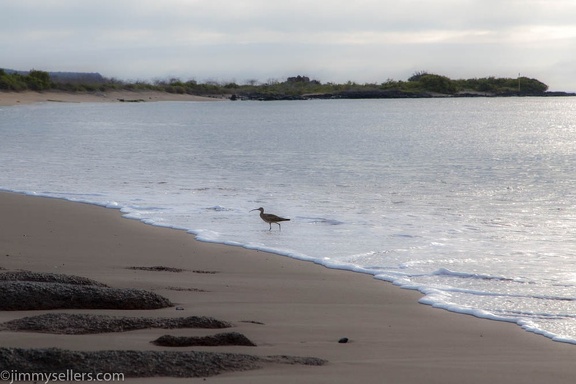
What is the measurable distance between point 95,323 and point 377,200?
35.5ft

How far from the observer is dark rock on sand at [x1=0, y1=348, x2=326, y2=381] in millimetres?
4527

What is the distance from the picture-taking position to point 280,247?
1045 cm

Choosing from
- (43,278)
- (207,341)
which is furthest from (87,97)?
(207,341)

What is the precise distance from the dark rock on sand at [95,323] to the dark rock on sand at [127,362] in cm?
79

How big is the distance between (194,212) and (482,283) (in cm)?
621

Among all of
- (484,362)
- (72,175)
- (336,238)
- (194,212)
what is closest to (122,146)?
(72,175)

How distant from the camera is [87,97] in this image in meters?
101

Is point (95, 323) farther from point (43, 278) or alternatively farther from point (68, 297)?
point (43, 278)

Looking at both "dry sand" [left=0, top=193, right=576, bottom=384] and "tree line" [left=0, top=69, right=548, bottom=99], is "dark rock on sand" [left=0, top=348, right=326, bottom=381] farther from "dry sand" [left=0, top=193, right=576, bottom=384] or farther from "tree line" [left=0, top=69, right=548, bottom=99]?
"tree line" [left=0, top=69, right=548, bottom=99]

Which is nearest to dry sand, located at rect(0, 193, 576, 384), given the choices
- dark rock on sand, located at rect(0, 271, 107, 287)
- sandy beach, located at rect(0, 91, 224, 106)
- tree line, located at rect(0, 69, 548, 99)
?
dark rock on sand, located at rect(0, 271, 107, 287)

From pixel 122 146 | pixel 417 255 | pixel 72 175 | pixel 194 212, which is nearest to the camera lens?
pixel 417 255

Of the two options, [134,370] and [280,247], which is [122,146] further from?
[134,370]

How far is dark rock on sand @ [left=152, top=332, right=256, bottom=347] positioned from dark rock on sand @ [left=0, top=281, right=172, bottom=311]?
1.09 m

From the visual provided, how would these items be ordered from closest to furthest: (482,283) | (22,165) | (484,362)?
1. (484,362)
2. (482,283)
3. (22,165)
